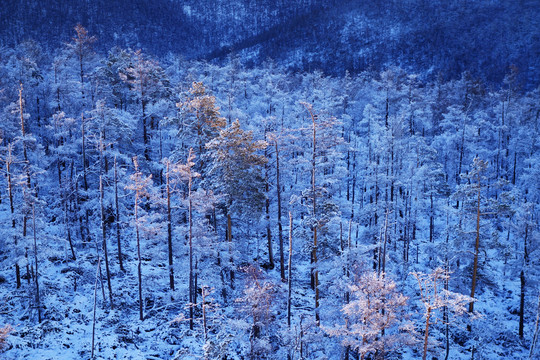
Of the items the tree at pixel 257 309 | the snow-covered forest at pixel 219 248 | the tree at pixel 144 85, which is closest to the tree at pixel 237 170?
the snow-covered forest at pixel 219 248

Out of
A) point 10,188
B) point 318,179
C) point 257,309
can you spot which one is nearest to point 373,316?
point 257,309

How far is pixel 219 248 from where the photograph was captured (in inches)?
892

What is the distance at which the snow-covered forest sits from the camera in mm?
18891

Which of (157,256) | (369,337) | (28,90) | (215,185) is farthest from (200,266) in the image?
(28,90)

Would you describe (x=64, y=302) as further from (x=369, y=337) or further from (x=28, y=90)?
(x=28, y=90)

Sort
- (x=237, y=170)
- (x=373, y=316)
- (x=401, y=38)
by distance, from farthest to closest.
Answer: (x=401, y=38) → (x=237, y=170) → (x=373, y=316)

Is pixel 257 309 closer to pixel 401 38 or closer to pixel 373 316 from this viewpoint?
pixel 373 316

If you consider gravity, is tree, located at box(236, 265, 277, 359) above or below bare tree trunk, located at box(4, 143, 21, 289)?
below

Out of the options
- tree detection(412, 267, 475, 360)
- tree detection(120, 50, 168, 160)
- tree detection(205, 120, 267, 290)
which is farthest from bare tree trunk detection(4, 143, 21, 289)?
tree detection(412, 267, 475, 360)

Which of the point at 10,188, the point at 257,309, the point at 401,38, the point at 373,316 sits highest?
the point at 401,38

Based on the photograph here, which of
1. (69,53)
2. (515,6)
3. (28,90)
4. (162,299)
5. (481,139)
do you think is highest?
(515,6)

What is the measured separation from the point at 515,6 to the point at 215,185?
204 meters

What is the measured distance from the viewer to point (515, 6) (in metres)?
162

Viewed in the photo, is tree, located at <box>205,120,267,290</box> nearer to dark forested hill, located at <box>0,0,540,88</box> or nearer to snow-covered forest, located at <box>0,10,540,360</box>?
snow-covered forest, located at <box>0,10,540,360</box>
